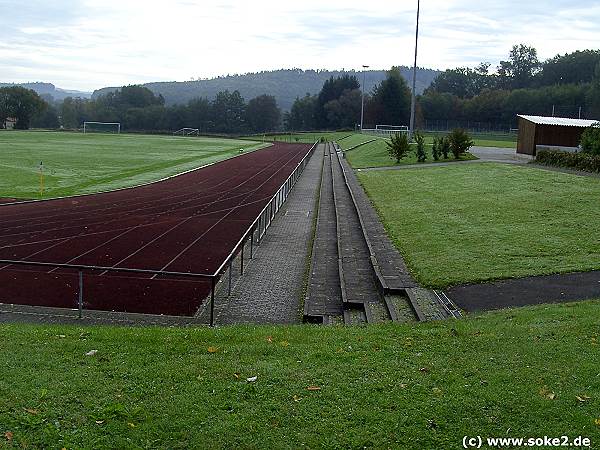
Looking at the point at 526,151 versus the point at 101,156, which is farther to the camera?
the point at 101,156

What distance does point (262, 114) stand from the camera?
520 ft

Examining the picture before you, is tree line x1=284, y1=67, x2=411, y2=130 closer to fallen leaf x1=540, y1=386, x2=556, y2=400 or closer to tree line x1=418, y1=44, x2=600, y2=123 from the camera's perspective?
tree line x1=418, y1=44, x2=600, y2=123

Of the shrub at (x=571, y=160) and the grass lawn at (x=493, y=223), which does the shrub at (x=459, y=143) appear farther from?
the grass lawn at (x=493, y=223)

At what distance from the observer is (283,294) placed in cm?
1338

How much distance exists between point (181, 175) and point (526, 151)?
2144 cm

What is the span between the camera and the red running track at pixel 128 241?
13.1m

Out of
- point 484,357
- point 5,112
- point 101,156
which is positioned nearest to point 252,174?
point 101,156

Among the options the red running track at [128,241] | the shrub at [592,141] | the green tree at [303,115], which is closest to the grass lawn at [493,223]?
the shrub at [592,141]

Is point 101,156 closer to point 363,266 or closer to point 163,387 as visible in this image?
point 363,266

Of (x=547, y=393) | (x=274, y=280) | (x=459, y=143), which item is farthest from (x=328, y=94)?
(x=547, y=393)

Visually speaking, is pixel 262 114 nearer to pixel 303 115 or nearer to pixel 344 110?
pixel 303 115

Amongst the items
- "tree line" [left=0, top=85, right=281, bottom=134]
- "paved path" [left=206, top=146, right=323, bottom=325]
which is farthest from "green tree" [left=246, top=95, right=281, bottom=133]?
"paved path" [left=206, top=146, right=323, bottom=325]

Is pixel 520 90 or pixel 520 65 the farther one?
pixel 520 65

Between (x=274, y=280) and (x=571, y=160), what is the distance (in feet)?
67.4
